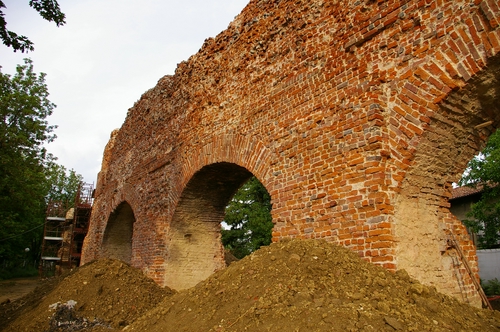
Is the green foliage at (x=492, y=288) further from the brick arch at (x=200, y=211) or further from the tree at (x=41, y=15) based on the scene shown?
the tree at (x=41, y=15)

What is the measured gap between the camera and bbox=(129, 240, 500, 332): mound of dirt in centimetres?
296

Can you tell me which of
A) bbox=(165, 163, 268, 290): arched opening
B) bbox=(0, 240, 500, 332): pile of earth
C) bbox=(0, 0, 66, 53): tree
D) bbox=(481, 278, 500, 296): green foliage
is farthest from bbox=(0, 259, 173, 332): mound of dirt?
bbox=(481, 278, 500, 296): green foliage

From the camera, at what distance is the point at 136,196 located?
425 inches

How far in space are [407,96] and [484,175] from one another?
12.5 metres

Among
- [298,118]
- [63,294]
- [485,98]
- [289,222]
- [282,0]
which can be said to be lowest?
[63,294]

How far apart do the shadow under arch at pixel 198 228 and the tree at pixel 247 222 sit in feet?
23.5

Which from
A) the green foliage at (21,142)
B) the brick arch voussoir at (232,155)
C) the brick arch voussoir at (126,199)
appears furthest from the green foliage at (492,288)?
the green foliage at (21,142)

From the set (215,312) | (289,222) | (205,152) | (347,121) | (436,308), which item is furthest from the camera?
(205,152)

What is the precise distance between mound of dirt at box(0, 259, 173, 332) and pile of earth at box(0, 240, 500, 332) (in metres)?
2.29

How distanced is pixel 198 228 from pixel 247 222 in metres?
8.37

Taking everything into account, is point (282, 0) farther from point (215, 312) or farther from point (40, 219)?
point (40, 219)

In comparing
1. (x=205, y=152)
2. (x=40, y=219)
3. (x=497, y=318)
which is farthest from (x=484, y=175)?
(x=40, y=219)

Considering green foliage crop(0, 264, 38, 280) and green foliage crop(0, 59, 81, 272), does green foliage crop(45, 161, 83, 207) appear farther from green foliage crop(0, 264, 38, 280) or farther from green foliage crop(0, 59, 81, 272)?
green foliage crop(0, 59, 81, 272)

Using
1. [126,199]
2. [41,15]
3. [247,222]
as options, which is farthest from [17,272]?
[41,15]
